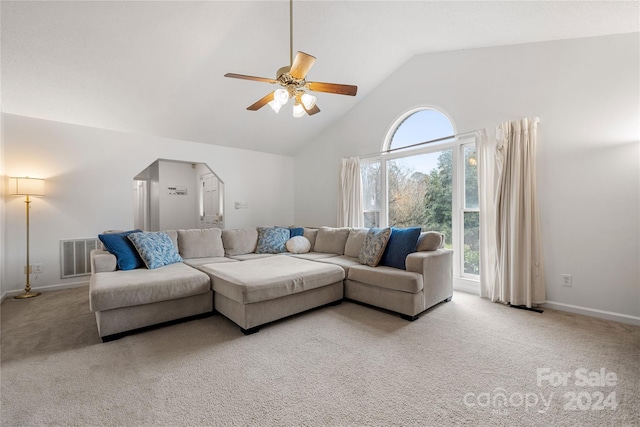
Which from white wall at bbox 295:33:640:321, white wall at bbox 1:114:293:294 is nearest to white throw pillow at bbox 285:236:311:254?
white wall at bbox 1:114:293:294

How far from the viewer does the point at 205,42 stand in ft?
10.3

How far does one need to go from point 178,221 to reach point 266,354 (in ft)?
19.4

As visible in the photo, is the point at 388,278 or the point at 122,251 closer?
the point at 388,278

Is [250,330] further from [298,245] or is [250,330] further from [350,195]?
[350,195]

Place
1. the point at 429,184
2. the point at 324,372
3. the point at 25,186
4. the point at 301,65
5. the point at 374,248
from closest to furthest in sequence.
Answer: the point at 324,372
the point at 301,65
the point at 374,248
the point at 25,186
the point at 429,184

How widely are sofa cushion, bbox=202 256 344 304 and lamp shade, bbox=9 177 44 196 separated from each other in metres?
2.50

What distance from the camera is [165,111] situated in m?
3.99

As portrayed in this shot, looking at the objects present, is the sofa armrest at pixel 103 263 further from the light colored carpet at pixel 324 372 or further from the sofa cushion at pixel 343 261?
the sofa cushion at pixel 343 261

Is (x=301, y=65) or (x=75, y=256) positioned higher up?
(x=301, y=65)

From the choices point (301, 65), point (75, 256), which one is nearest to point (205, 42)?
point (301, 65)

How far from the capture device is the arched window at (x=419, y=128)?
156 inches

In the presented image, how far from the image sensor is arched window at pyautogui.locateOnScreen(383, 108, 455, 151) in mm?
3959

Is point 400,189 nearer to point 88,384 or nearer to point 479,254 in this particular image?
point 479,254

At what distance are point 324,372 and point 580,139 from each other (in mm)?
3370
